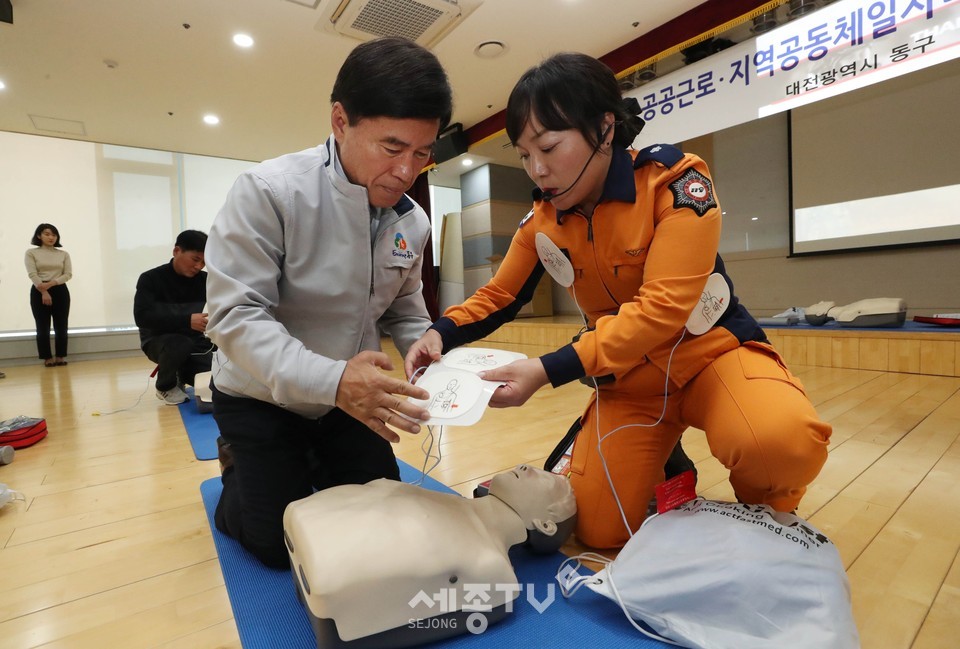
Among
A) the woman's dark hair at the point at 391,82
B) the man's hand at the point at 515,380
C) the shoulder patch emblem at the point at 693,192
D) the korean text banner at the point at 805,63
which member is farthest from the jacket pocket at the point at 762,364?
the korean text banner at the point at 805,63

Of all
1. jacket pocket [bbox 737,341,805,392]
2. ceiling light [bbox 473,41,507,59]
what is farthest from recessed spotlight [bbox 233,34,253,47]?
jacket pocket [bbox 737,341,805,392]

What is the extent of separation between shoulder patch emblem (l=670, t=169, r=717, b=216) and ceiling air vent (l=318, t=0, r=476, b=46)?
9.34 ft

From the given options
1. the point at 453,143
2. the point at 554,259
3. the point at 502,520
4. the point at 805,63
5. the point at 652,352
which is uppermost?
the point at 453,143

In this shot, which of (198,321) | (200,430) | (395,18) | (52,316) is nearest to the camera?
(200,430)

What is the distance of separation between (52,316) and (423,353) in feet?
19.5

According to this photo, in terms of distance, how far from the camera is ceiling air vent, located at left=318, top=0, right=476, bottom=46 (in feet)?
10.4

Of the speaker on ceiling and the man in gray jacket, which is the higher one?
the speaker on ceiling

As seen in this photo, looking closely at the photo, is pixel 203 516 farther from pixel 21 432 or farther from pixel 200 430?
pixel 21 432

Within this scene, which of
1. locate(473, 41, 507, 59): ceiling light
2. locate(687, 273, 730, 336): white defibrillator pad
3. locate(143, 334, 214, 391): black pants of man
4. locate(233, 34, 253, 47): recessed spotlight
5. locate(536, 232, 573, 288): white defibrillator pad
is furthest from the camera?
locate(473, 41, 507, 59): ceiling light

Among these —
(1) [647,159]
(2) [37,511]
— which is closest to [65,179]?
(2) [37,511]

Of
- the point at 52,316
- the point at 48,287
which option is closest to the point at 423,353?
the point at 48,287

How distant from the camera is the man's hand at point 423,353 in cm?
108

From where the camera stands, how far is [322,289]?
1.00 meters

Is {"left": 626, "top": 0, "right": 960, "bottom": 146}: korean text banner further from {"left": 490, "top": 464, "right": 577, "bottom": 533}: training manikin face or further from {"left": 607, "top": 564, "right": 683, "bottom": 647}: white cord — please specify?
{"left": 607, "top": 564, "right": 683, "bottom": 647}: white cord
